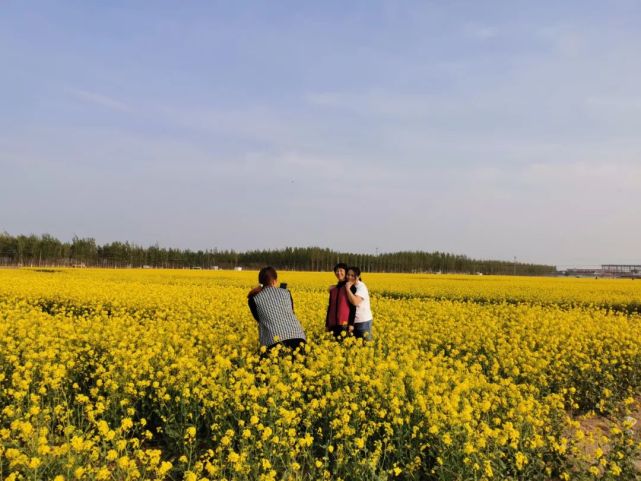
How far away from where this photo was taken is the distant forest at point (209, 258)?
77.6 metres

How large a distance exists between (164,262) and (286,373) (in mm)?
88945

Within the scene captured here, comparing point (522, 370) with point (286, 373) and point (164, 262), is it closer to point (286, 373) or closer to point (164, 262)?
point (286, 373)

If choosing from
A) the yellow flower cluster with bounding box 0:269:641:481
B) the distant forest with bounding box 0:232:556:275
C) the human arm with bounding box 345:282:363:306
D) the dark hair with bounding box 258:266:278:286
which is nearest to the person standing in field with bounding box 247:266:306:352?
the dark hair with bounding box 258:266:278:286

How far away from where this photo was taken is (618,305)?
1814 centimetres

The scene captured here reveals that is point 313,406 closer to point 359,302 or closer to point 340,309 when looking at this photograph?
point 359,302

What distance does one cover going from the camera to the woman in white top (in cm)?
759

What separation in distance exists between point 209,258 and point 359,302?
9204 centimetres

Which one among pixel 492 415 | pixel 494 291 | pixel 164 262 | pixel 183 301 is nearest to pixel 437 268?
pixel 164 262

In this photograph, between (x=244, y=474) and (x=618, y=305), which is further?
(x=618, y=305)

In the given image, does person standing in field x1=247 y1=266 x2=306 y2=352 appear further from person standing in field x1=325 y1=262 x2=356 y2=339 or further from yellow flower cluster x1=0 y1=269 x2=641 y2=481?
person standing in field x1=325 y1=262 x2=356 y2=339

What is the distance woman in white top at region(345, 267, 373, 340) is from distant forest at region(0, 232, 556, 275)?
8095cm

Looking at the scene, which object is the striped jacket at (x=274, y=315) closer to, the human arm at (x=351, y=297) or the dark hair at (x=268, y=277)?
the dark hair at (x=268, y=277)

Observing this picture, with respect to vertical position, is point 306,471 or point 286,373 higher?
point 286,373

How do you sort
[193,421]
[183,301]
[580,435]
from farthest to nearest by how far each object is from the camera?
1. [183,301]
2. [193,421]
3. [580,435]
